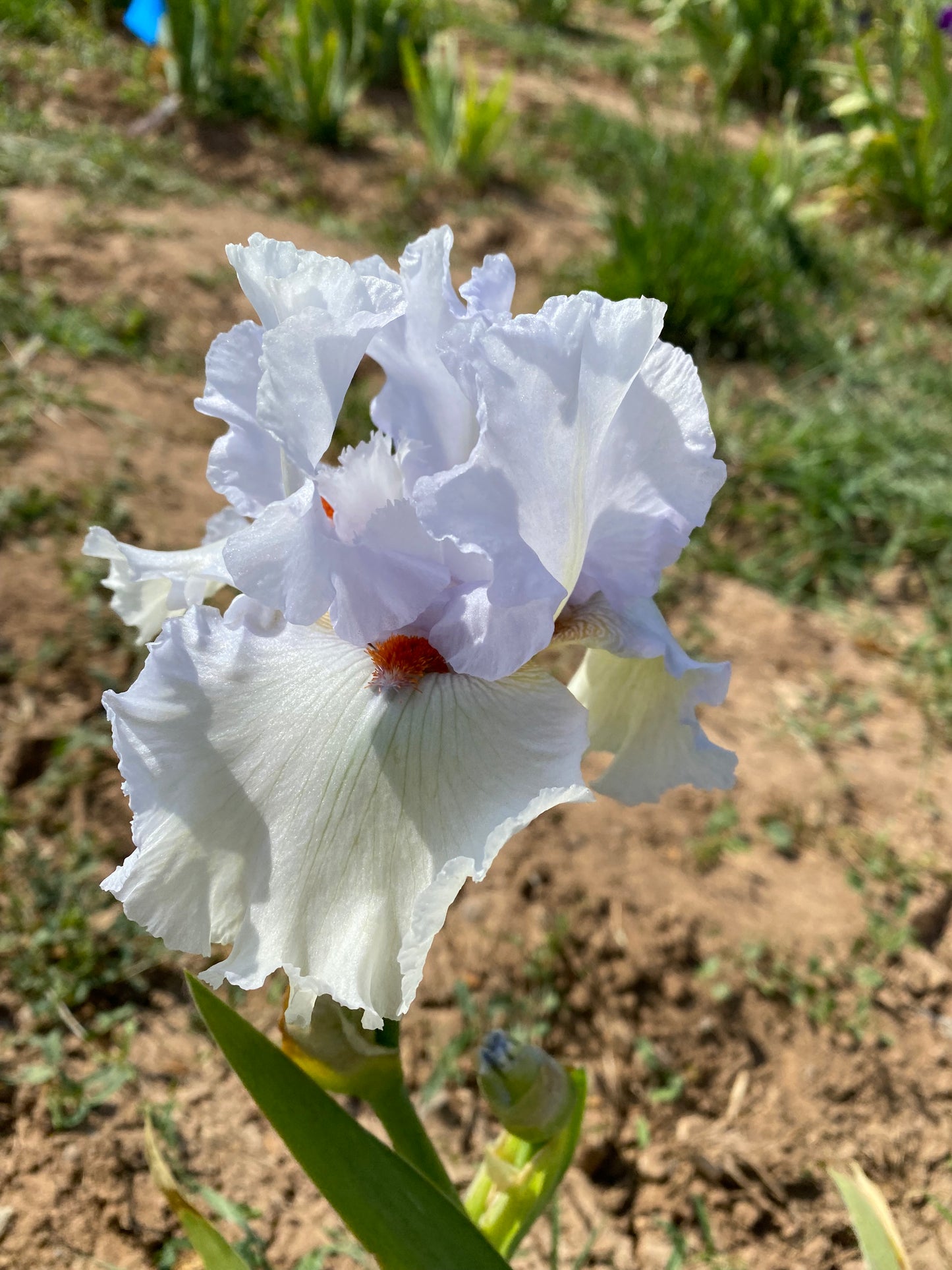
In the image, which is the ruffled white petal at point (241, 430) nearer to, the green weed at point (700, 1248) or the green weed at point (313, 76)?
the green weed at point (700, 1248)

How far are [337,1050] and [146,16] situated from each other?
582 cm

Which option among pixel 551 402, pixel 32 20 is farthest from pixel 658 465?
pixel 32 20

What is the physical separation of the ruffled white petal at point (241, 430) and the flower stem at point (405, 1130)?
2.23 ft

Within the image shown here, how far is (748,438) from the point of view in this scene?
3.25 meters

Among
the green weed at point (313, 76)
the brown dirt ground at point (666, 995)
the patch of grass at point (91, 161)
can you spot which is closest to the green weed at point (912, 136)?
the green weed at point (313, 76)

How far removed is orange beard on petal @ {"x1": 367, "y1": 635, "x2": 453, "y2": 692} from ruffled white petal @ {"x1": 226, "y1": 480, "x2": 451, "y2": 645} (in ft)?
0.13

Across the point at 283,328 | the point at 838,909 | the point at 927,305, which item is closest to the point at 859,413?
the point at 927,305

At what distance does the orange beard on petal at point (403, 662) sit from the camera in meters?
0.93

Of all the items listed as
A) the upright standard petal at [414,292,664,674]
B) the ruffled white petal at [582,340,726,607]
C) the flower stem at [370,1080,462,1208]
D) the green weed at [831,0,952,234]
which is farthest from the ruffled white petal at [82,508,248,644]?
the green weed at [831,0,952,234]

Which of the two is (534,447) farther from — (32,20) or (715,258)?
(32,20)

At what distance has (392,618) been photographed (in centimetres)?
91

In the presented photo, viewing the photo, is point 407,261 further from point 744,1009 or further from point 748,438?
point 748,438

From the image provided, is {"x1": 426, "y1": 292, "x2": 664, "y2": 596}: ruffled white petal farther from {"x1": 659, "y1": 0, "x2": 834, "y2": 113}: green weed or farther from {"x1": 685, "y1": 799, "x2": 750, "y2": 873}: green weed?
{"x1": 659, "y1": 0, "x2": 834, "y2": 113}: green weed

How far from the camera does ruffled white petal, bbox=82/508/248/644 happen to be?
109 cm
